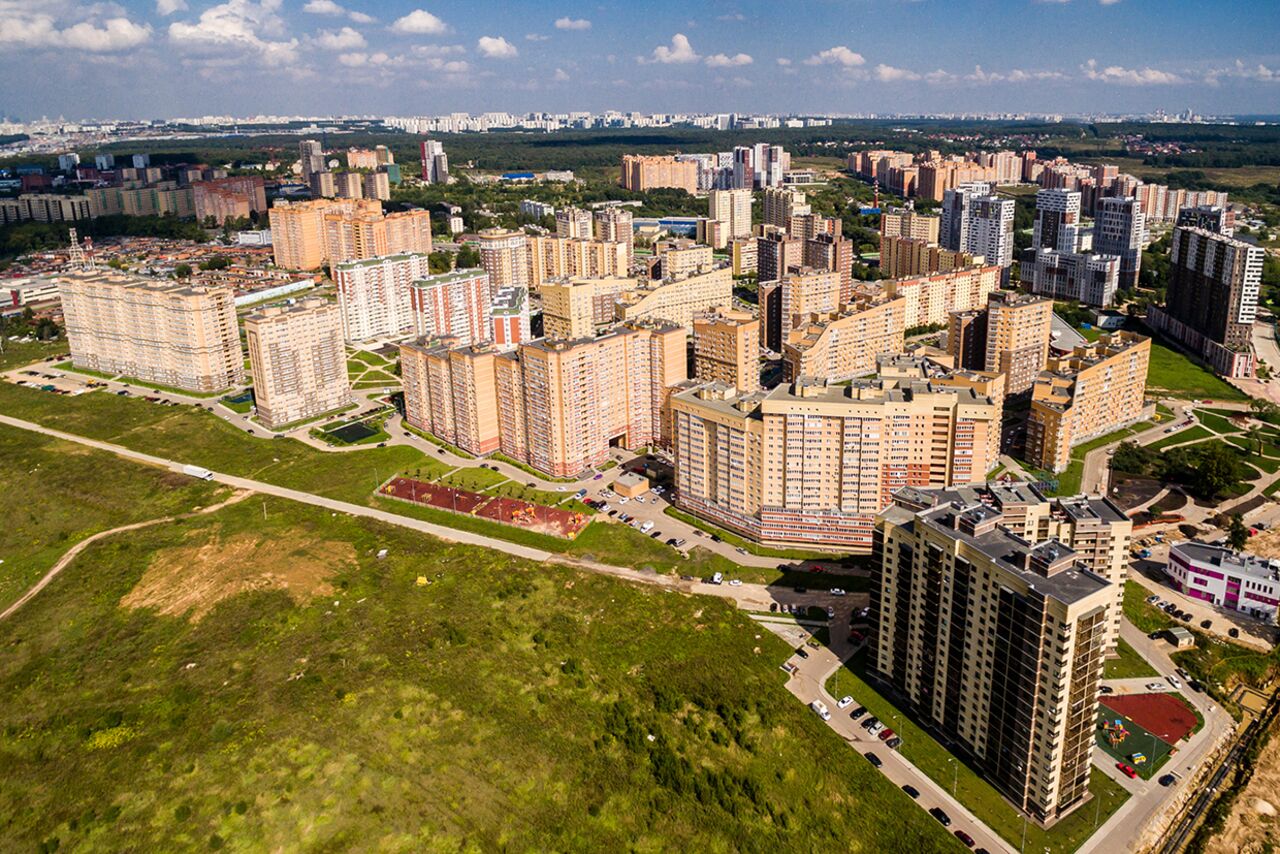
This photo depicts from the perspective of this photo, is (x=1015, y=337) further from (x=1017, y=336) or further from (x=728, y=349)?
(x=728, y=349)

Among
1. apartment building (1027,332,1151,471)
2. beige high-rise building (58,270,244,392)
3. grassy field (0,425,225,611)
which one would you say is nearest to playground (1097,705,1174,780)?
apartment building (1027,332,1151,471)

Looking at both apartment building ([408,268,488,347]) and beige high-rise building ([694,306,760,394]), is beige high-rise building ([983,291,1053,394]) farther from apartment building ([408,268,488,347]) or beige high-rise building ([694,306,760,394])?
apartment building ([408,268,488,347])

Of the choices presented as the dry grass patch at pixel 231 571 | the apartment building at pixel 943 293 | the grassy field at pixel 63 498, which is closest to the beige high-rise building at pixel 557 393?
the dry grass patch at pixel 231 571

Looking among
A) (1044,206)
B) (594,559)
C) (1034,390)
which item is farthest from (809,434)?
(1044,206)

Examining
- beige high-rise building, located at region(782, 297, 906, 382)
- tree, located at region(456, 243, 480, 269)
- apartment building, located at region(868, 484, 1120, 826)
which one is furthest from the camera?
tree, located at region(456, 243, 480, 269)

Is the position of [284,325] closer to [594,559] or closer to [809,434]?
[594,559]

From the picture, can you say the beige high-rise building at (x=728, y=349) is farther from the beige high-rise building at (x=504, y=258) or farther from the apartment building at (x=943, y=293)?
the beige high-rise building at (x=504, y=258)

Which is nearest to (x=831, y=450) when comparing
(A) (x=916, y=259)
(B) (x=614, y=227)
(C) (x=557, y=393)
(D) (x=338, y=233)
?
(C) (x=557, y=393)
